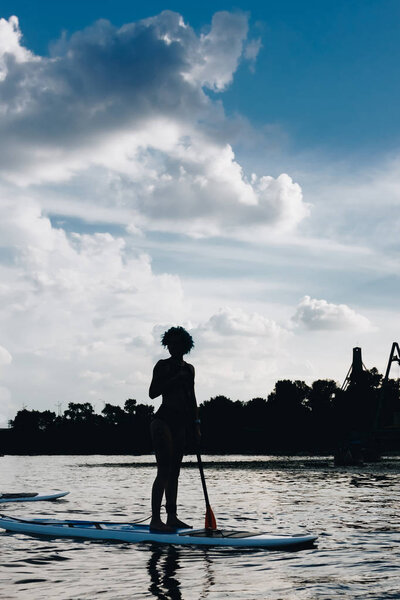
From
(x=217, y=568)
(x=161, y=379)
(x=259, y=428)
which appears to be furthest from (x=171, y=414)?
Result: (x=259, y=428)

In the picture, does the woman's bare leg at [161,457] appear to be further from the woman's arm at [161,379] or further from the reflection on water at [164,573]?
the reflection on water at [164,573]

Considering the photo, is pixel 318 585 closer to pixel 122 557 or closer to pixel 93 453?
pixel 122 557

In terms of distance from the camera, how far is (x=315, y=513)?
1509 cm

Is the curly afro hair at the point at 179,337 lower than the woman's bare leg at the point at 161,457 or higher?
higher

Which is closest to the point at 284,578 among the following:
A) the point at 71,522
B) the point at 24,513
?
the point at 71,522

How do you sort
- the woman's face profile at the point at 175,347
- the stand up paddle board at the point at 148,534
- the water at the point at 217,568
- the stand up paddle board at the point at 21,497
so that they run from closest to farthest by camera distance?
1. the water at the point at 217,568
2. the stand up paddle board at the point at 148,534
3. the woman's face profile at the point at 175,347
4. the stand up paddle board at the point at 21,497

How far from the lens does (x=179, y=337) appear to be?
1015cm

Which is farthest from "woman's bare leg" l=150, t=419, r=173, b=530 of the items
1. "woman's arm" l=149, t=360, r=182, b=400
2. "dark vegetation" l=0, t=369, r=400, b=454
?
"dark vegetation" l=0, t=369, r=400, b=454

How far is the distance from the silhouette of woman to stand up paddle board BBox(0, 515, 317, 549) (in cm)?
27

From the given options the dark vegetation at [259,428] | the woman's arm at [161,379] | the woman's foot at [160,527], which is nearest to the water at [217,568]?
the woman's foot at [160,527]

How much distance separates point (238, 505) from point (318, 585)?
10952 mm

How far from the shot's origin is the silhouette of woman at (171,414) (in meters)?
9.99

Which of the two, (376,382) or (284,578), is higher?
(376,382)

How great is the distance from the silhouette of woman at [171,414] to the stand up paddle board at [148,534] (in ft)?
0.87
